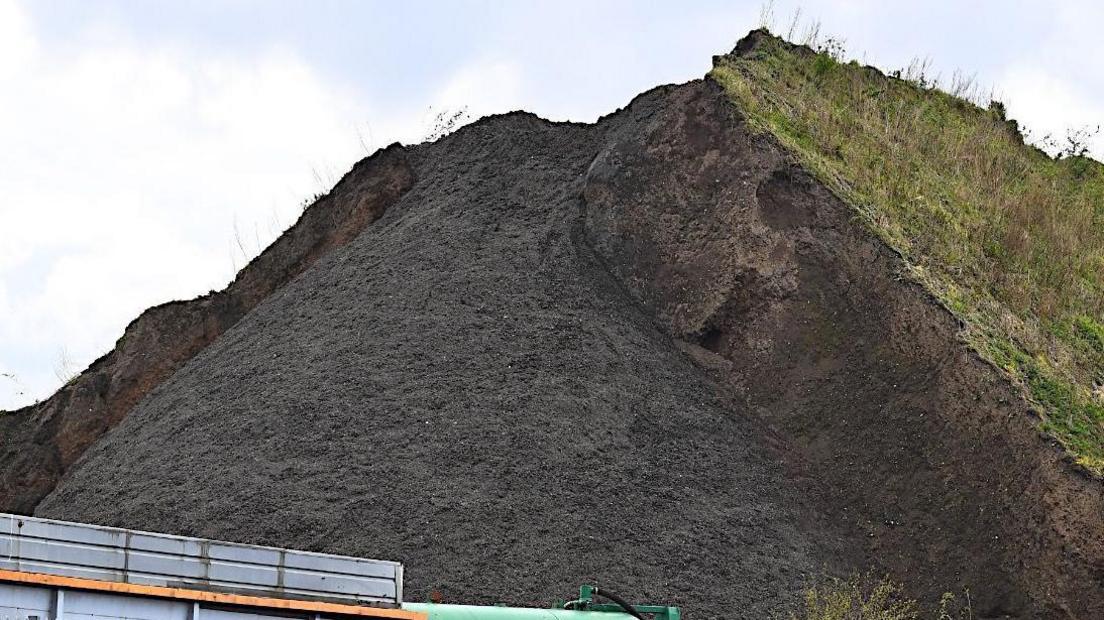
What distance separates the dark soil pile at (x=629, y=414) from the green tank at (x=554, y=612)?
3.12 metres

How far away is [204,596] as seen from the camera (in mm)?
8172

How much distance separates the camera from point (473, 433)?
1762 centimetres

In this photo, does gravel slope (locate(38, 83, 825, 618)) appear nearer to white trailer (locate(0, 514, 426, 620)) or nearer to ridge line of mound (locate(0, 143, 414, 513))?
ridge line of mound (locate(0, 143, 414, 513))

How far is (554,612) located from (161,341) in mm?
16285

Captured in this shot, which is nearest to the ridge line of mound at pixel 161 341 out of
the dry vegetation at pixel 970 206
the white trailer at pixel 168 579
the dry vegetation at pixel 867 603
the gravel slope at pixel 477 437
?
the gravel slope at pixel 477 437

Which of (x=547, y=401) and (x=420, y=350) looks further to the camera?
(x=420, y=350)

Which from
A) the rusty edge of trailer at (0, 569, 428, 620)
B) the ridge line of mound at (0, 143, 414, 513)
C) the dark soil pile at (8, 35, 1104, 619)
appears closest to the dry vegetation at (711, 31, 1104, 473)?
the dark soil pile at (8, 35, 1104, 619)

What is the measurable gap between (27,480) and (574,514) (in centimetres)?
1243

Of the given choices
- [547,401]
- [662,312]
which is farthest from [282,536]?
[662,312]

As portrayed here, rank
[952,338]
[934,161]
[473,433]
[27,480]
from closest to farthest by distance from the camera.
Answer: [473,433] < [952,338] < [27,480] < [934,161]

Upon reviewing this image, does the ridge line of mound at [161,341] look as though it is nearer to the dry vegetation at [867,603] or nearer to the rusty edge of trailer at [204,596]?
the dry vegetation at [867,603]

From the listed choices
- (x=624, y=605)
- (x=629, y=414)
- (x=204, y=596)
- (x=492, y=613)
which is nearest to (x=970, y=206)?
(x=629, y=414)

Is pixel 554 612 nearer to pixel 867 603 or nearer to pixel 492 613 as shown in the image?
pixel 492 613

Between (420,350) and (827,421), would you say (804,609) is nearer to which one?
(827,421)
